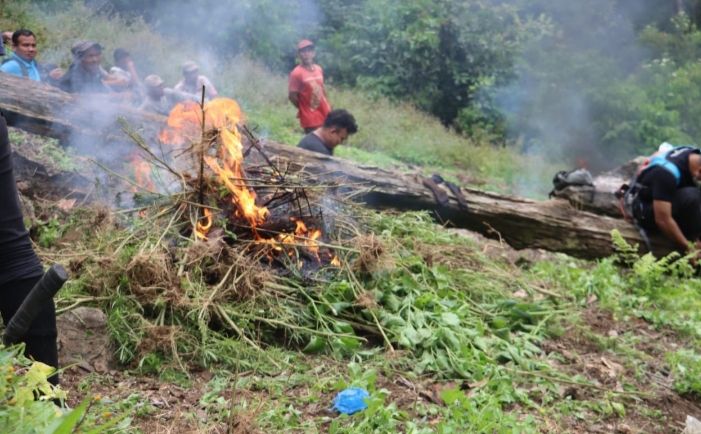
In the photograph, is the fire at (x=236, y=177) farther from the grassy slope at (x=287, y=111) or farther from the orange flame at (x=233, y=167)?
the grassy slope at (x=287, y=111)

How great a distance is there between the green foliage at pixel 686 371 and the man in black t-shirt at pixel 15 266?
3.71 m

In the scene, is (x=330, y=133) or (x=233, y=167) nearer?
(x=233, y=167)

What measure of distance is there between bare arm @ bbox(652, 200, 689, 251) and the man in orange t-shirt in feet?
14.5

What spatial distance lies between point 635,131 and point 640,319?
12.1 metres

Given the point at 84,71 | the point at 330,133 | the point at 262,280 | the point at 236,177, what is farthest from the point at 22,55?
the point at 262,280

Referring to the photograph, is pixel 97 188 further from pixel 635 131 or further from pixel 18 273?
pixel 635 131

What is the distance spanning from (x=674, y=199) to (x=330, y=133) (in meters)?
3.64

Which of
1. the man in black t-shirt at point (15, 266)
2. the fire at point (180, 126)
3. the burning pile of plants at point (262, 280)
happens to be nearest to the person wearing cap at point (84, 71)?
the fire at point (180, 126)

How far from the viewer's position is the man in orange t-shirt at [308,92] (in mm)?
9586

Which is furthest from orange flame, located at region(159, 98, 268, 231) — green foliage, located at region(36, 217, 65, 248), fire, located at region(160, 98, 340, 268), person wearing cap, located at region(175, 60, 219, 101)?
person wearing cap, located at region(175, 60, 219, 101)

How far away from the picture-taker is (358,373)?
3803mm

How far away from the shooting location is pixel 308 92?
9.58 meters

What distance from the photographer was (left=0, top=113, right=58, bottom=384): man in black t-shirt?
103 inches

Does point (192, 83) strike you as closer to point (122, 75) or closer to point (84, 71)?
point (122, 75)
